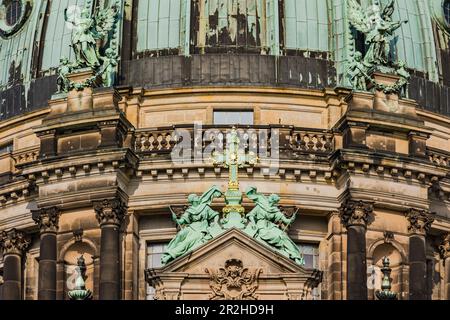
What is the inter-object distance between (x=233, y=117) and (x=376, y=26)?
367cm

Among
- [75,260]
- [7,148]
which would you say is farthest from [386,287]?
[7,148]

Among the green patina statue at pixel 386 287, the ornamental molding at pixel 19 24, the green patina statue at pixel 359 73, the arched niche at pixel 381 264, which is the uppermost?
the ornamental molding at pixel 19 24

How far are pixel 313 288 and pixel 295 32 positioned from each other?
740cm

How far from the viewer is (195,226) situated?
59.3 meters

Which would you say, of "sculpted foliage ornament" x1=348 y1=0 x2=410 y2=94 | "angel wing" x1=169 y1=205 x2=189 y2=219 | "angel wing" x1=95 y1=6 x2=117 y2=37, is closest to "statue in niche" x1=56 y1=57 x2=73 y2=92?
"angel wing" x1=95 y1=6 x2=117 y2=37

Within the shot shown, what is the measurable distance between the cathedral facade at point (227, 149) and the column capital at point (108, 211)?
1.2 inches

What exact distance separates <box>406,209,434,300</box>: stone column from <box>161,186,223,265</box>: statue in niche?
14.2 feet

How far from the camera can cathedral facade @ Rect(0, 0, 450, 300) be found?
200 feet

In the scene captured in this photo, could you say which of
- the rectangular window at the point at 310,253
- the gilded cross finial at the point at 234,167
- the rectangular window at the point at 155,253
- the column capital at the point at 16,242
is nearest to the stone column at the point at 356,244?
the rectangular window at the point at 310,253

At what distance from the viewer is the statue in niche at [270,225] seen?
192 ft

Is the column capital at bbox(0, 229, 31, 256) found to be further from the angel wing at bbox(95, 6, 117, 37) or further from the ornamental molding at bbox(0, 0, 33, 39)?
the ornamental molding at bbox(0, 0, 33, 39)

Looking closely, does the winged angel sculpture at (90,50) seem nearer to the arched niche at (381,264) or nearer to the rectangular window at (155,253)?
the rectangular window at (155,253)
